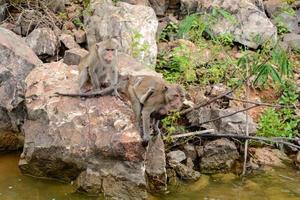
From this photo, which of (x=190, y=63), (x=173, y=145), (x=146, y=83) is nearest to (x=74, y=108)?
(x=146, y=83)

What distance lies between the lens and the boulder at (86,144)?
22.3ft

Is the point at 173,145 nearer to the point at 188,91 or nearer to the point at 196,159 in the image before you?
the point at 196,159

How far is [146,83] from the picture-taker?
6789 millimetres

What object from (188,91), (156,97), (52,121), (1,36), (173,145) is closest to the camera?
(156,97)

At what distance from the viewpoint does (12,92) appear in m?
8.16

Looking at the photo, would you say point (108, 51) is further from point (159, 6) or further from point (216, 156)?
point (159, 6)

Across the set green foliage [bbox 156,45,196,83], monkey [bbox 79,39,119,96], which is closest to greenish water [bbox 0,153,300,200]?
monkey [bbox 79,39,119,96]

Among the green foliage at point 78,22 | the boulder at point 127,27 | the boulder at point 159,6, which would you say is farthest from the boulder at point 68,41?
the boulder at point 159,6

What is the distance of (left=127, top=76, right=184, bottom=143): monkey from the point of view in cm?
657

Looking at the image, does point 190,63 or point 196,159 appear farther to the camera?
point 190,63

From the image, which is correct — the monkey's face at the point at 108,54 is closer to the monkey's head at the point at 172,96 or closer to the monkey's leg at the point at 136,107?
the monkey's leg at the point at 136,107

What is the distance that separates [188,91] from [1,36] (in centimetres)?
332

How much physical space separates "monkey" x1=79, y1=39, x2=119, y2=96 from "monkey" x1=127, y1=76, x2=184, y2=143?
71 cm

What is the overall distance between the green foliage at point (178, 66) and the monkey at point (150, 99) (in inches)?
108
